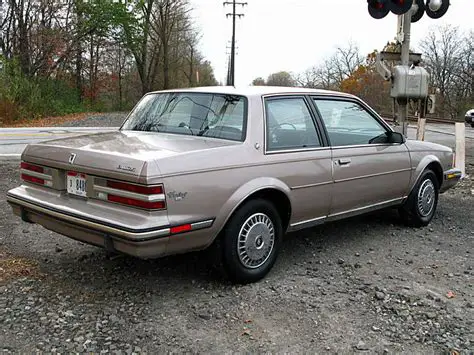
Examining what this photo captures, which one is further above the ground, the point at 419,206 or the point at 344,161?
the point at 344,161

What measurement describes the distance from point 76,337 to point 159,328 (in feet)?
1.71

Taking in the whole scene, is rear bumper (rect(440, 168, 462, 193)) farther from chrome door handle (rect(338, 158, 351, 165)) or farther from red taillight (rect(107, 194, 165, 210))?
red taillight (rect(107, 194, 165, 210))

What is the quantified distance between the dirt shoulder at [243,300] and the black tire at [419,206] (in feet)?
1.84

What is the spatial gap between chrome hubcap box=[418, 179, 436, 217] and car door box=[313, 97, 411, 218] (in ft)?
1.08

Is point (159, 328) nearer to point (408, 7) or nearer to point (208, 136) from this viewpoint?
point (208, 136)

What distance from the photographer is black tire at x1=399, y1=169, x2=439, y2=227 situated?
231 inches

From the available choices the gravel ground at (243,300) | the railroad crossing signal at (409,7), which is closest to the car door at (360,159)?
the gravel ground at (243,300)

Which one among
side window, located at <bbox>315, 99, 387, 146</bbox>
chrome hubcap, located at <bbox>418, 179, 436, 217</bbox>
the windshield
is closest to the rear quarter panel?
chrome hubcap, located at <bbox>418, 179, 436, 217</bbox>

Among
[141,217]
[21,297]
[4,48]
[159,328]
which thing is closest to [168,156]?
[141,217]

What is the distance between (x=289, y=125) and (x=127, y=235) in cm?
185

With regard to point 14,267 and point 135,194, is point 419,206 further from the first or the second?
point 14,267

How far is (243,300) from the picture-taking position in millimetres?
3871

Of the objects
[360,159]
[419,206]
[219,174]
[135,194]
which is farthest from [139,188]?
[419,206]

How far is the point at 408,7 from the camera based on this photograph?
27.5ft
